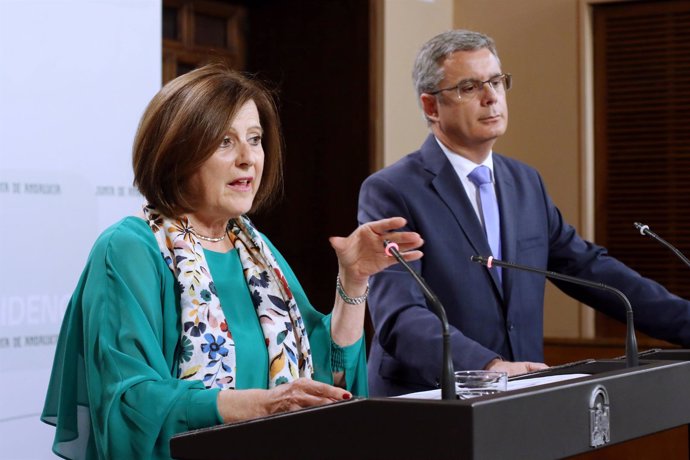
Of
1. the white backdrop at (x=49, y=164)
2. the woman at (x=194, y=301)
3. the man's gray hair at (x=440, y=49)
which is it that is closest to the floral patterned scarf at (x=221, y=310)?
the woman at (x=194, y=301)

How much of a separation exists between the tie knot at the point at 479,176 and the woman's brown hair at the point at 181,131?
39.7 inches

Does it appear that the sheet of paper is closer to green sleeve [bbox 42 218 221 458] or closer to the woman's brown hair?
green sleeve [bbox 42 218 221 458]

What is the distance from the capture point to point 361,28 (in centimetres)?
575

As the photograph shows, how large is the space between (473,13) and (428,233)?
3.81m

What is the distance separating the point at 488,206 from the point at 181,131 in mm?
1199

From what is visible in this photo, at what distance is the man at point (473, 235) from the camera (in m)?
2.92

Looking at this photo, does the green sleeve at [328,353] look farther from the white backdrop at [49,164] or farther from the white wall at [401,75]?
the white wall at [401,75]

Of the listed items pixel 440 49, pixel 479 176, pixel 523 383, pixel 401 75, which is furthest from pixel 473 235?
pixel 401 75

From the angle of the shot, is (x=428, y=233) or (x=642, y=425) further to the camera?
(x=428, y=233)

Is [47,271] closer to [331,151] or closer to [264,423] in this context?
[264,423]

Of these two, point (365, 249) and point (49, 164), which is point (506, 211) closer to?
point (365, 249)

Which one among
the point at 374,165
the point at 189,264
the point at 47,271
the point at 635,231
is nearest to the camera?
the point at 189,264

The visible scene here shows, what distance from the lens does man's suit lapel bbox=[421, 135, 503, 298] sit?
9.70 ft

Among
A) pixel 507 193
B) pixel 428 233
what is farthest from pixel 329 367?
pixel 507 193
